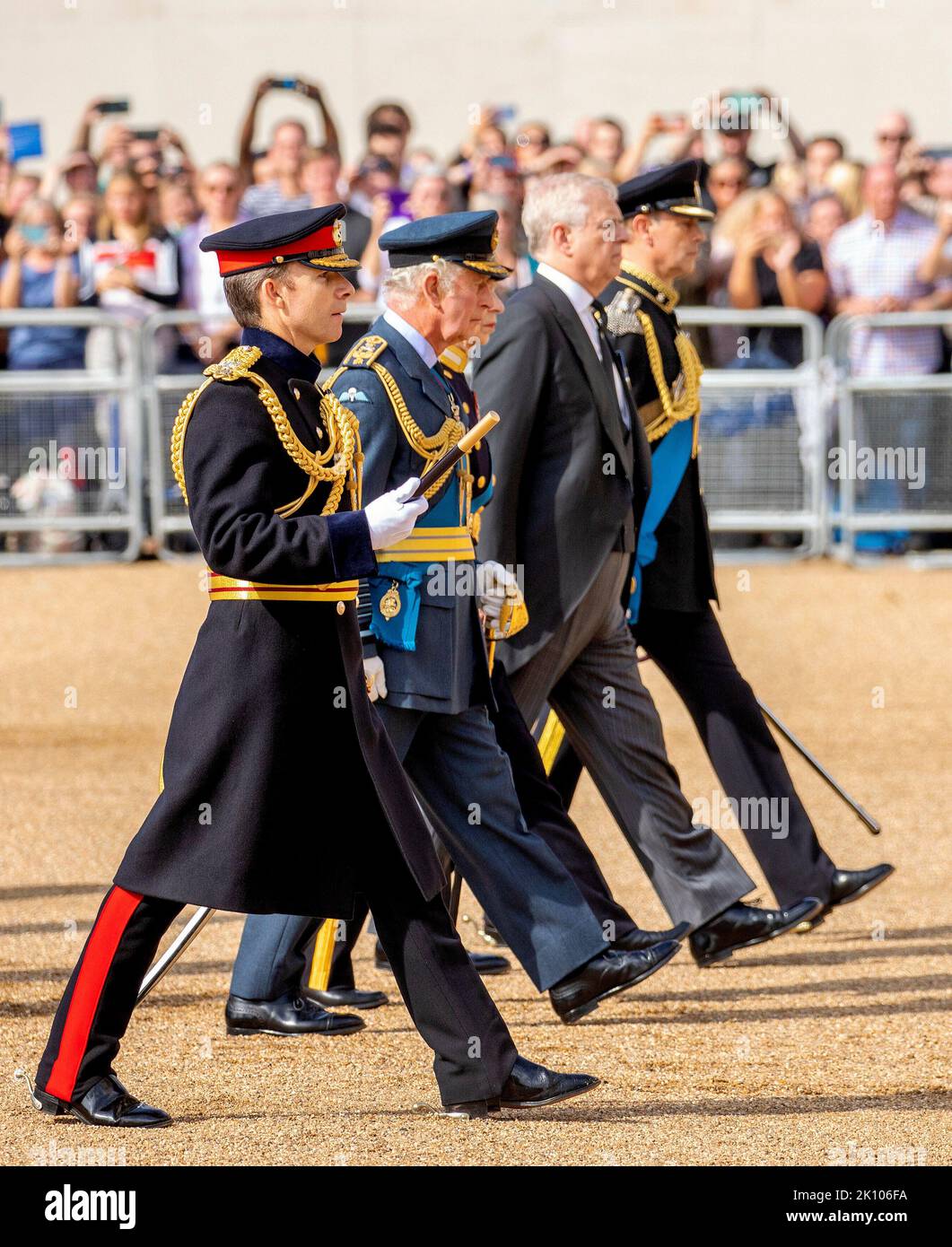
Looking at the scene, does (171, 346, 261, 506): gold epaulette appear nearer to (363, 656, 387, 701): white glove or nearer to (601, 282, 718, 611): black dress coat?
(363, 656, 387, 701): white glove

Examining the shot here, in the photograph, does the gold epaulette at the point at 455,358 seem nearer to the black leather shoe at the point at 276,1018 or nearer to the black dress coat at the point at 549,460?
the black dress coat at the point at 549,460

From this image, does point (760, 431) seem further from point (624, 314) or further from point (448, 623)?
point (448, 623)

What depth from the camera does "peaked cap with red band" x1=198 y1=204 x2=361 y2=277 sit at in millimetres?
4164

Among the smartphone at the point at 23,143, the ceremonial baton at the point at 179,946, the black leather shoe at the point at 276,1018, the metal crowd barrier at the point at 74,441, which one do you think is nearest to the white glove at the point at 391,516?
the ceremonial baton at the point at 179,946

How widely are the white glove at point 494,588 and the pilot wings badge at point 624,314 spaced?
1.22 meters

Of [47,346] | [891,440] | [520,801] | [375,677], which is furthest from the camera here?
[891,440]

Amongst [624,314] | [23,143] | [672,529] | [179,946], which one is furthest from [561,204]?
[23,143]

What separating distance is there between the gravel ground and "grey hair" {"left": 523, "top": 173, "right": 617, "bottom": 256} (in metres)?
1.85

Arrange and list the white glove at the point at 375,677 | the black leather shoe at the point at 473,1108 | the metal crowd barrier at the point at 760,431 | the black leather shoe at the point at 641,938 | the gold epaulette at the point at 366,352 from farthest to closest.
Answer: the metal crowd barrier at the point at 760,431 → the black leather shoe at the point at 641,938 → the gold epaulette at the point at 366,352 → the white glove at the point at 375,677 → the black leather shoe at the point at 473,1108

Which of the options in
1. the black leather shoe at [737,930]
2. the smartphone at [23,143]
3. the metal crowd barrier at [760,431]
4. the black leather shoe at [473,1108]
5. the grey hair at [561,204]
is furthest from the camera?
the smartphone at [23,143]

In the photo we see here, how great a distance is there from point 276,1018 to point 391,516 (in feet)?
4.75

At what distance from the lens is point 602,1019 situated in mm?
5250

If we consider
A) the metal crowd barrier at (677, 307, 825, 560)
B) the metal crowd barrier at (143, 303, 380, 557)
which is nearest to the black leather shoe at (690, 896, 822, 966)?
the metal crowd barrier at (677, 307, 825, 560)

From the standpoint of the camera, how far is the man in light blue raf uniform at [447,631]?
4707mm
